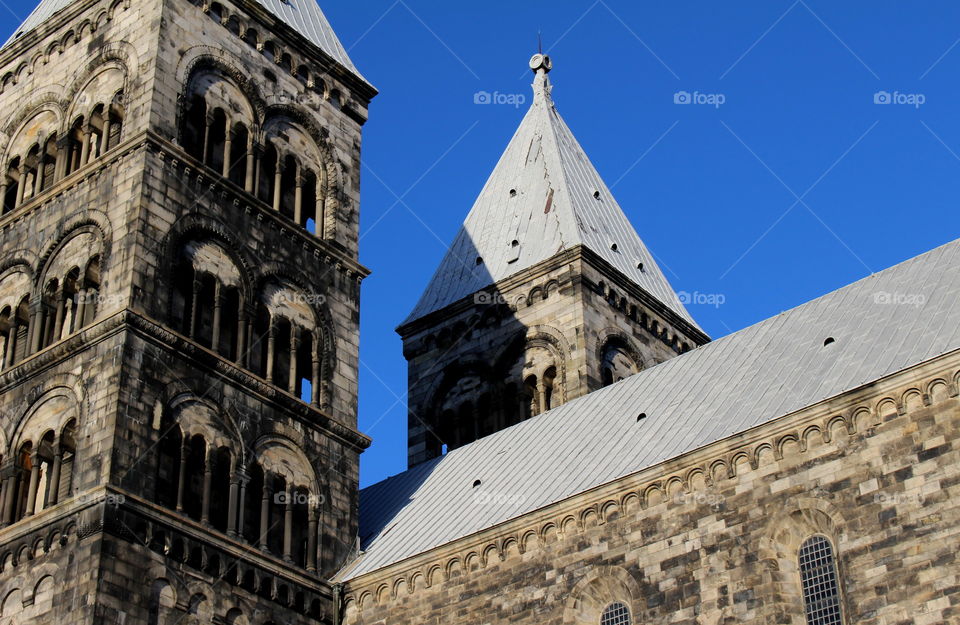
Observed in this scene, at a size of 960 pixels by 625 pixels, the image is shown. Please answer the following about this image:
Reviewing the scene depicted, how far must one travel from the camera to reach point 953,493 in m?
24.5

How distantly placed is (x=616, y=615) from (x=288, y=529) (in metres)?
8.43

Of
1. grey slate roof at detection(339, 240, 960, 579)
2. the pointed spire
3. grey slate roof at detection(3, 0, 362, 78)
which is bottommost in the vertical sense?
grey slate roof at detection(339, 240, 960, 579)

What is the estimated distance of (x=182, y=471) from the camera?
30828 millimetres

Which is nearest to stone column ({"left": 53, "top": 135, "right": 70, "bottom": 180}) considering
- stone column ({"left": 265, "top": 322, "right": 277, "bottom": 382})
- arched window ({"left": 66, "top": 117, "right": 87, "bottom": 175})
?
arched window ({"left": 66, "top": 117, "right": 87, "bottom": 175})

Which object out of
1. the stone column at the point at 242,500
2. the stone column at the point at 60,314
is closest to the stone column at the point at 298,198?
the stone column at the point at 60,314

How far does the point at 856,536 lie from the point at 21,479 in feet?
56.4

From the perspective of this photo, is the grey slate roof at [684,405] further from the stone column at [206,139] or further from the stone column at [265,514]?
the stone column at [206,139]

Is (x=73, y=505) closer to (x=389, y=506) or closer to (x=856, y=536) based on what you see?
(x=389, y=506)

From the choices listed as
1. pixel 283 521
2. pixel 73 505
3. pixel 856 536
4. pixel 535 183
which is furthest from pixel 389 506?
pixel 535 183

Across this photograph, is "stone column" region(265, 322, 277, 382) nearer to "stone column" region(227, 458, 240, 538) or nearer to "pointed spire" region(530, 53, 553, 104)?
"stone column" region(227, 458, 240, 538)

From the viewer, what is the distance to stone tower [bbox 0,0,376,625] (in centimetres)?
2966

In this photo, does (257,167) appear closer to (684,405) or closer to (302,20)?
(302,20)

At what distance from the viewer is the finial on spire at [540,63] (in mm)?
56031

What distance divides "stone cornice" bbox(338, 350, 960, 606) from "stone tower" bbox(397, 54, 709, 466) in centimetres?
1369
